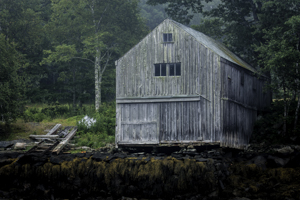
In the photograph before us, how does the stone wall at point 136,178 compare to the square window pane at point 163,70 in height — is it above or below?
below

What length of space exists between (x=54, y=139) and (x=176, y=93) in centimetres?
961

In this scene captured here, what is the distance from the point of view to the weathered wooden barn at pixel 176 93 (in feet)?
78.4

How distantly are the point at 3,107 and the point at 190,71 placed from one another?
14006 mm

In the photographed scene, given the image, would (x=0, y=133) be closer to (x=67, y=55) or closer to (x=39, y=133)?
(x=39, y=133)

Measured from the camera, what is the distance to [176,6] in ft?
149

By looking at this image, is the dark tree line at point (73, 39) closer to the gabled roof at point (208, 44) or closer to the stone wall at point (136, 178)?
the gabled roof at point (208, 44)

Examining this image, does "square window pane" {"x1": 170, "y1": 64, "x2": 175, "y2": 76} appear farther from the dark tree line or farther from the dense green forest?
the dark tree line

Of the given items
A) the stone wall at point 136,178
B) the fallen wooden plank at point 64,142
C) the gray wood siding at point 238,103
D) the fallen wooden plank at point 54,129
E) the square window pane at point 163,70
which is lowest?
the stone wall at point 136,178

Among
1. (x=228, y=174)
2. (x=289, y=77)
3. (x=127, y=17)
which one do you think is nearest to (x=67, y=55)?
(x=127, y=17)

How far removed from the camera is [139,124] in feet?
82.4

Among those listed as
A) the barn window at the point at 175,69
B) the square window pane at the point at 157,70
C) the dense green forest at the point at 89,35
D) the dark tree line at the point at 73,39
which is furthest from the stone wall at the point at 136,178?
the dark tree line at the point at 73,39

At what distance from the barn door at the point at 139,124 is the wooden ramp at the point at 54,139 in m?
4.16

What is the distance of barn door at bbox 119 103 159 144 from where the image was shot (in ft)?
81.3

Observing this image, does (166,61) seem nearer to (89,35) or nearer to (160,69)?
(160,69)
